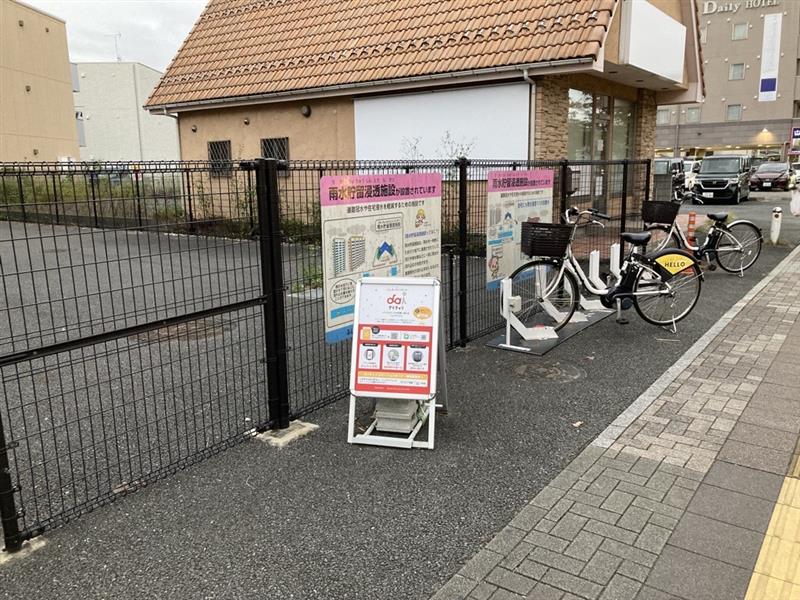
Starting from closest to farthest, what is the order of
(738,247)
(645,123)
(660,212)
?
(660,212)
(738,247)
(645,123)

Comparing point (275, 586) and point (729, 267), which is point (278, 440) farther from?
point (729, 267)

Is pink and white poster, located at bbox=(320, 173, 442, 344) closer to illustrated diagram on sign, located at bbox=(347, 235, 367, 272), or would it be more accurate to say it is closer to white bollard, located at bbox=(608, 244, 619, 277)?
illustrated diagram on sign, located at bbox=(347, 235, 367, 272)

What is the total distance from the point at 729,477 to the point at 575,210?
3990 millimetres

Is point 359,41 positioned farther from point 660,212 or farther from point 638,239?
point 638,239

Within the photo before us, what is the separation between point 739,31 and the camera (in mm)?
53688

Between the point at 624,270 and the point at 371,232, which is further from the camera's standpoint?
the point at 624,270

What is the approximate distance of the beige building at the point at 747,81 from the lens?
52031mm

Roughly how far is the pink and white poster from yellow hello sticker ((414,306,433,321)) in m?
0.51

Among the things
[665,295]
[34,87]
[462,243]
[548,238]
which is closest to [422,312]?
[462,243]

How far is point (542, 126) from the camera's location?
1113 cm

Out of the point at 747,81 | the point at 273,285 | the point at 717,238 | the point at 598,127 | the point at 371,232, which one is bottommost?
the point at 717,238

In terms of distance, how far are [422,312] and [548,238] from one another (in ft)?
7.31

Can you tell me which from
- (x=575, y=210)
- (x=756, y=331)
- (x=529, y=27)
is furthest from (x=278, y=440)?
(x=529, y=27)

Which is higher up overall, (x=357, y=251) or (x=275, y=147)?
(x=275, y=147)
